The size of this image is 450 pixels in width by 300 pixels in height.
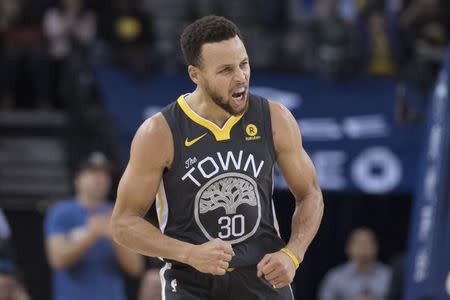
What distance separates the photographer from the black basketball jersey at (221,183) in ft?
19.3

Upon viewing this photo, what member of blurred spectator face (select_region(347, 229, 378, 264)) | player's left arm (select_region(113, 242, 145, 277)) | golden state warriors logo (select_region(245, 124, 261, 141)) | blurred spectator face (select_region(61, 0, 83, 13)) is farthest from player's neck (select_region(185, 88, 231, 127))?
blurred spectator face (select_region(61, 0, 83, 13))

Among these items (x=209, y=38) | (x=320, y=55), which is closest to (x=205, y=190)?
(x=209, y=38)

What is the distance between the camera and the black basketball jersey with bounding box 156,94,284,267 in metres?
5.89

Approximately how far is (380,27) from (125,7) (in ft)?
9.23

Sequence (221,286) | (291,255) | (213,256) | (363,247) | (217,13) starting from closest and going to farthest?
(213,256), (291,255), (221,286), (363,247), (217,13)

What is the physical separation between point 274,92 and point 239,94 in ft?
20.1

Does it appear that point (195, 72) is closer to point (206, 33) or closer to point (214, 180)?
point (206, 33)

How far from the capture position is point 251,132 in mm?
5992

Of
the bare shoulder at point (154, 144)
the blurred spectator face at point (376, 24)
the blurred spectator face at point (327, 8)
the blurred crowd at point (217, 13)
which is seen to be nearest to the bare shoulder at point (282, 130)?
the bare shoulder at point (154, 144)

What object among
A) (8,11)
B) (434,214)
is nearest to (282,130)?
(434,214)

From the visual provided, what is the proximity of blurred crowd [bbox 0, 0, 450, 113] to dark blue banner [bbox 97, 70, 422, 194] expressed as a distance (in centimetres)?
19

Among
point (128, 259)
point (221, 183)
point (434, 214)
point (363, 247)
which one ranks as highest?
point (221, 183)

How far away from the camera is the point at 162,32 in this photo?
13.0m

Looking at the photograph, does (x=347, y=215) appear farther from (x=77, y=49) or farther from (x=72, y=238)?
(x=72, y=238)
